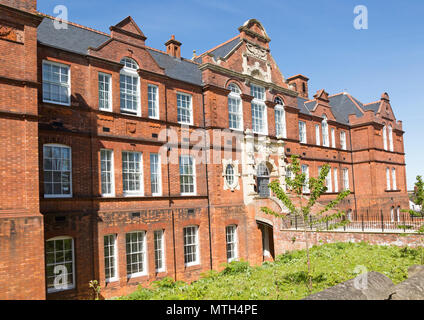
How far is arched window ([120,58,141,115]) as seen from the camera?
16656 mm

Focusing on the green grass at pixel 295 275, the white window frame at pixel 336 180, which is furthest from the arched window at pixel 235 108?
the white window frame at pixel 336 180

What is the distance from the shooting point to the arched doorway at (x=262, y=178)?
2233 centimetres

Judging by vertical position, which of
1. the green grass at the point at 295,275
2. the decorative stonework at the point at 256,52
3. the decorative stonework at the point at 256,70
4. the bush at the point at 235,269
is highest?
the decorative stonework at the point at 256,52

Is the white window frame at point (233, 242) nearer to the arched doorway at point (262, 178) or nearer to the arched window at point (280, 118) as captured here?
the arched doorway at point (262, 178)

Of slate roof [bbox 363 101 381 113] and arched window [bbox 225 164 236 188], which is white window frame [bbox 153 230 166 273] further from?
slate roof [bbox 363 101 381 113]

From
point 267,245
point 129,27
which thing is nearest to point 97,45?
point 129,27

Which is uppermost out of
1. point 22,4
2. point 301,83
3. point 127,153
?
point 301,83

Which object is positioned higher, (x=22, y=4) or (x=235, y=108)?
(x=22, y=4)

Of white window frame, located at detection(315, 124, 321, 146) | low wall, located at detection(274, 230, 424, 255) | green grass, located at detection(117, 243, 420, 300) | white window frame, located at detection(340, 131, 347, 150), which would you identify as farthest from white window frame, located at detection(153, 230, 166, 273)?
white window frame, located at detection(340, 131, 347, 150)

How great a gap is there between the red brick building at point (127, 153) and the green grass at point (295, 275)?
2206mm

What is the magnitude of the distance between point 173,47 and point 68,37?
24.6 ft

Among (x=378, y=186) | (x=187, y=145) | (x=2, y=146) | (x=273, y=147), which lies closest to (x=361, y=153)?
(x=378, y=186)

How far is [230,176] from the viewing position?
20484 millimetres

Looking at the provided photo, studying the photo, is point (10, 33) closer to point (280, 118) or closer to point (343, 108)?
point (280, 118)
